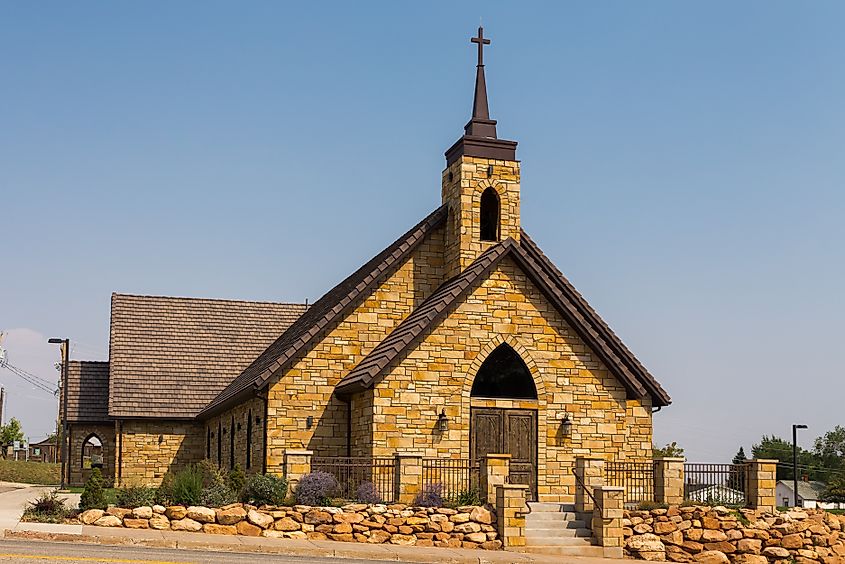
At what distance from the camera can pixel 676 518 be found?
25172mm

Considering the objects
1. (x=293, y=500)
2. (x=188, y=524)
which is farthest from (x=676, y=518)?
(x=188, y=524)

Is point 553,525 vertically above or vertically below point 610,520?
below

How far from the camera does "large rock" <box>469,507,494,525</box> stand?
78.1 feet

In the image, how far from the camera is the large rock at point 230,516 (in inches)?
901

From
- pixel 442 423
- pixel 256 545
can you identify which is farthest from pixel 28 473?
pixel 256 545

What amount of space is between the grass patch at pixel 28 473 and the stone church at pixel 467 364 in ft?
76.4

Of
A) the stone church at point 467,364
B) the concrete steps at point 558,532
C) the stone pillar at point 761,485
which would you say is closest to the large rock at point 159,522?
the stone church at point 467,364

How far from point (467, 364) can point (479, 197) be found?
5.04 metres

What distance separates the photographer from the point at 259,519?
23.0 metres

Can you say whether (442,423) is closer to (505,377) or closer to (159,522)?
(505,377)

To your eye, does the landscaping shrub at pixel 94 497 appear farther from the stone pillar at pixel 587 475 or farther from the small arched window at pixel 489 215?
the small arched window at pixel 489 215

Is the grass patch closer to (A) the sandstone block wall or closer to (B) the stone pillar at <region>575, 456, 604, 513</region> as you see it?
(A) the sandstone block wall

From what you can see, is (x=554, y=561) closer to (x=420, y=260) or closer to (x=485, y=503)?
(x=485, y=503)

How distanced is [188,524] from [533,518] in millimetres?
7472
